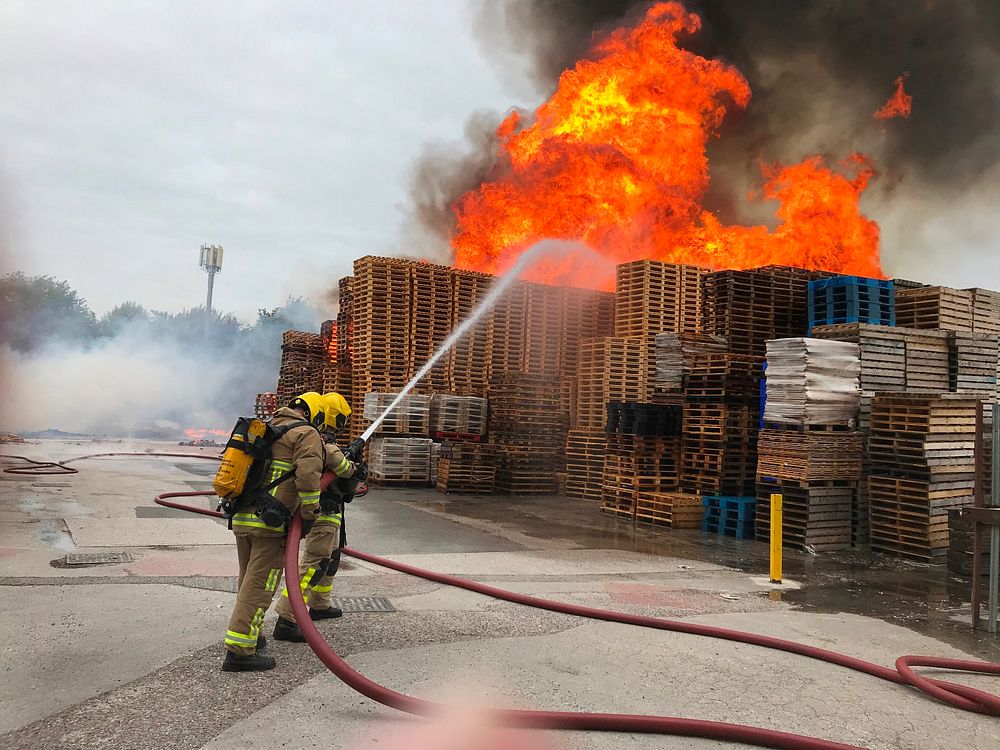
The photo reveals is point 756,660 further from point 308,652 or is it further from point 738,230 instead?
point 738,230

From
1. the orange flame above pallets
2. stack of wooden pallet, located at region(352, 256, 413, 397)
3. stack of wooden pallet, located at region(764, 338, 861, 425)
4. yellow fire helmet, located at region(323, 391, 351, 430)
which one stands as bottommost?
yellow fire helmet, located at region(323, 391, 351, 430)

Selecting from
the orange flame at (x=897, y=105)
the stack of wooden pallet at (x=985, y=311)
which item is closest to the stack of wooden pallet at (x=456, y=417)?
the stack of wooden pallet at (x=985, y=311)

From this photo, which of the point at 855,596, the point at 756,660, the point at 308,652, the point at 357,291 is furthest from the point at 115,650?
the point at 357,291

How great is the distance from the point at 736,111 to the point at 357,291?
18.0 metres

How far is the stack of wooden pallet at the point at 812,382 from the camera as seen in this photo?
1146 centimetres

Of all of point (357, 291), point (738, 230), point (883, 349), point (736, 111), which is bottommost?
point (883, 349)

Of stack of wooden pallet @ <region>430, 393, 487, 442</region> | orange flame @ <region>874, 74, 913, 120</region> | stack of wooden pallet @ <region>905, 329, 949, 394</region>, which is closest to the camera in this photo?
stack of wooden pallet @ <region>905, 329, 949, 394</region>

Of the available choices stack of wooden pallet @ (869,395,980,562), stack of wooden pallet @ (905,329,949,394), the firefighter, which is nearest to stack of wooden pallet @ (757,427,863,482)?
stack of wooden pallet @ (869,395,980,562)

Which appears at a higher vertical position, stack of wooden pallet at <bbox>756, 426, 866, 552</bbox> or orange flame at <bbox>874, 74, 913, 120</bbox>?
orange flame at <bbox>874, 74, 913, 120</bbox>

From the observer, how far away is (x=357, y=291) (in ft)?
65.5

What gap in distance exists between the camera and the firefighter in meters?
4.96

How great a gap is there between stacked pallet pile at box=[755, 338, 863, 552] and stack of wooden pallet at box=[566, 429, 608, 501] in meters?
5.88

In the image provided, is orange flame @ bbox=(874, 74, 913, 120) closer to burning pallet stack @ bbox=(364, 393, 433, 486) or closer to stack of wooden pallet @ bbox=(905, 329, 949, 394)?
stack of wooden pallet @ bbox=(905, 329, 949, 394)

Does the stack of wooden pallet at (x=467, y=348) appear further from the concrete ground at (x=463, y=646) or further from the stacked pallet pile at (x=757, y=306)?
the concrete ground at (x=463, y=646)
